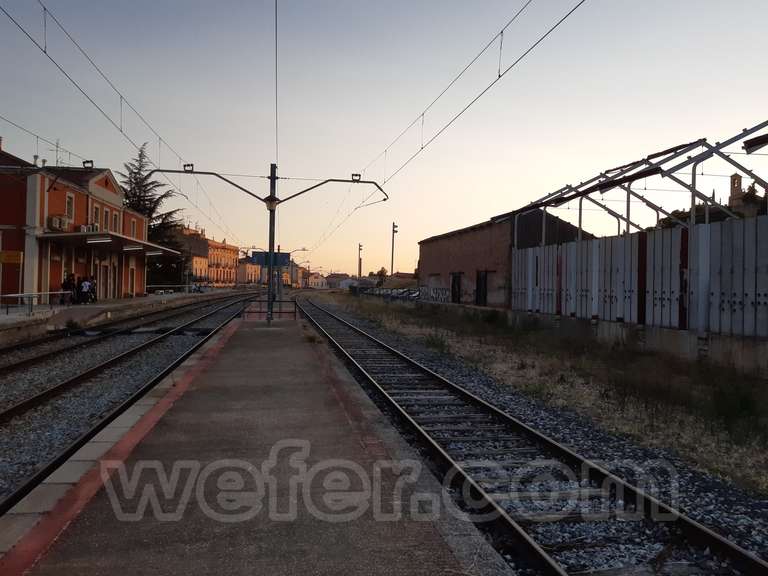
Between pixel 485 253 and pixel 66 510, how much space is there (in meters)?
28.1

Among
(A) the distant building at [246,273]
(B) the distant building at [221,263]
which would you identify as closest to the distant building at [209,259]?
(B) the distant building at [221,263]

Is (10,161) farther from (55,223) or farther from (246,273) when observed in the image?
(246,273)

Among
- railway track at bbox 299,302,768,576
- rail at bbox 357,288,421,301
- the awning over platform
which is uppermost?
the awning over platform

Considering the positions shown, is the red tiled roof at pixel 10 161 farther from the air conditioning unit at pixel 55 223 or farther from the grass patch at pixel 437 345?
the grass patch at pixel 437 345

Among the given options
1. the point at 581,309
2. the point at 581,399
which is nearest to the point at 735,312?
the point at 581,399

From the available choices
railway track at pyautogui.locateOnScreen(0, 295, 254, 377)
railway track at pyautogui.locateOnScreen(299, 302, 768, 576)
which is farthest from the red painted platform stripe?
railway track at pyautogui.locateOnScreen(0, 295, 254, 377)

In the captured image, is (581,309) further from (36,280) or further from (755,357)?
(36,280)

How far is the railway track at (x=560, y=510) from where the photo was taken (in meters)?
4.04

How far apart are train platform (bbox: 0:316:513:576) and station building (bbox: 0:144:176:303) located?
19485 millimetres

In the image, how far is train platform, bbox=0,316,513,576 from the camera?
3.90 meters

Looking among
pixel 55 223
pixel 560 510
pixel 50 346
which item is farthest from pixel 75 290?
pixel 560 510

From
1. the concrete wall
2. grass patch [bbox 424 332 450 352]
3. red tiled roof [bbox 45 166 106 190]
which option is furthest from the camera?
red tiled roof [bbox 45 166 106 190]

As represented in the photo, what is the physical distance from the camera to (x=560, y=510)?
5.01 m

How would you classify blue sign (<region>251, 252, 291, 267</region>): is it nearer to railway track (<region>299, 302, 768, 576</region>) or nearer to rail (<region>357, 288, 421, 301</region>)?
rail (<region>357, 288, 421, 301</region>)
